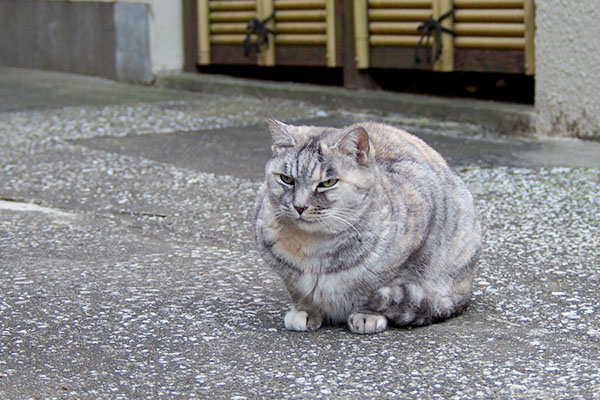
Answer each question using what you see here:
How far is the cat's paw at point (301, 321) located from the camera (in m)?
3.17

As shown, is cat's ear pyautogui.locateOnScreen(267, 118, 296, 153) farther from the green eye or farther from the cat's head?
the green eye

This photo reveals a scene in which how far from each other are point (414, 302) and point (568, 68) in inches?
138

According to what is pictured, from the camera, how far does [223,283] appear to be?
12.3 feet

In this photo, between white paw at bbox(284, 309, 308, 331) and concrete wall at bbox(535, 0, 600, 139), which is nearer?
white paw at bbox(284, 309, 308, 331)

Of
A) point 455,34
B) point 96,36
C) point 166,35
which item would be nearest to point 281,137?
point 455,34

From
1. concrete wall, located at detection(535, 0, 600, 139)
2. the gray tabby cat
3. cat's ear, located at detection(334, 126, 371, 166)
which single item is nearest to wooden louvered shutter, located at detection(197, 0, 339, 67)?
concrete wall, located at detection(535, 0, 600, 139)

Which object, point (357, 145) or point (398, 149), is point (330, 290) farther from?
point (398, 149)

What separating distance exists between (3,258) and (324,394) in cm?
197

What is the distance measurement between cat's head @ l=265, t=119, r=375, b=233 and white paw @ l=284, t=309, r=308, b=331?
1.03ft

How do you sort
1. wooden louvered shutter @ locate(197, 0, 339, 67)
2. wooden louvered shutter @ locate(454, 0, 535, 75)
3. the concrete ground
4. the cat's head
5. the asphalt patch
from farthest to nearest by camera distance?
wooden louvered shutter @ locate(197, 0, 339, 67) → wooden louvered shutter @ locate(454, 0, 535, 75) → the asphalt patch → the cat's head → the concrete ground

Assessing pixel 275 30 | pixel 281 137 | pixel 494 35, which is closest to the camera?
pixel 281 137

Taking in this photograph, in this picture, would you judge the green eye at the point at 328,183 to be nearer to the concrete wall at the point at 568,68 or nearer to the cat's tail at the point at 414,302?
the cat's tail at the point at 414,302

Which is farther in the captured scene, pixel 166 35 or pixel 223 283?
pixel 166 35

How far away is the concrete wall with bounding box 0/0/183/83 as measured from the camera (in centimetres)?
895
